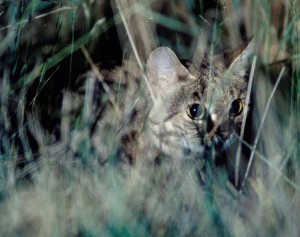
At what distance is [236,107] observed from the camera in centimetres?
283

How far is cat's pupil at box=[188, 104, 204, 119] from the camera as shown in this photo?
2.74m

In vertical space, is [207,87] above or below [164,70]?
below

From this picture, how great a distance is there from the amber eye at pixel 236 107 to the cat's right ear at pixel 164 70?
10.5 inches

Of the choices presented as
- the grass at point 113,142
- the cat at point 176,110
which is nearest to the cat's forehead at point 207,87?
the cat at point 176,110

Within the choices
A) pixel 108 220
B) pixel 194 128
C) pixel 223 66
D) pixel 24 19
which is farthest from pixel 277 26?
pixel 108 220

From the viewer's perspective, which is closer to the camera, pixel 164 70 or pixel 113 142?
pixel 113 142

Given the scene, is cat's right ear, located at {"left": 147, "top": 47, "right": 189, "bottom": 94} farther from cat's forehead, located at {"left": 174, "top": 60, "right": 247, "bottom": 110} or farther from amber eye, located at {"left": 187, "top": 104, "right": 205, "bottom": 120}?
amber eye, located at {"left": 187, "top": 104, "right": 205, "bottom": 120}

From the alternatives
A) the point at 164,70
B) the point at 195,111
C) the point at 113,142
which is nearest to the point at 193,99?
the point at 195,111

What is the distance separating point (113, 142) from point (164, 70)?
50 centimetres

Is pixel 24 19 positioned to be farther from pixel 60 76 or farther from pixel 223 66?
pixel 223 66

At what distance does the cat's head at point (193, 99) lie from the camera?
2680 mm

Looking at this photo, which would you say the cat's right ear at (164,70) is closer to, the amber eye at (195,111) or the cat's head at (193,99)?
the cat's head at (193,99)

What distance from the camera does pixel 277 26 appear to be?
9.55ft

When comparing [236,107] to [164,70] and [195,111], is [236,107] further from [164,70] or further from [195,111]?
[164,70]
